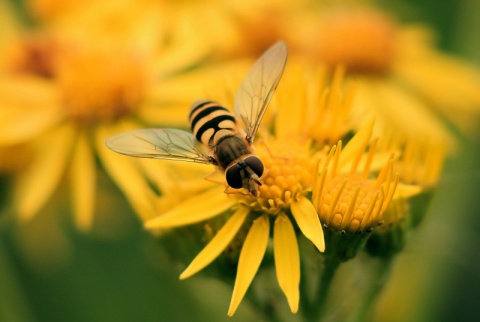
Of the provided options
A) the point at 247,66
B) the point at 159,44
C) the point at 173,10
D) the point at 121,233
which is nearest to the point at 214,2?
the point at 173,10

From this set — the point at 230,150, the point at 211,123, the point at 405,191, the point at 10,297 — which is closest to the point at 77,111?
the point at 10,297

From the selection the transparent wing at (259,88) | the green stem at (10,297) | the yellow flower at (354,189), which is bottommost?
the green stem at (10,297)

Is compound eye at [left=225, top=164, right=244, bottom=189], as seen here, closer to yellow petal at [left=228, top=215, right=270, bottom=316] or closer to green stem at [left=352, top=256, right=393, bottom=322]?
yellow petal at [left=228, top=215, right=270, bottom=316]

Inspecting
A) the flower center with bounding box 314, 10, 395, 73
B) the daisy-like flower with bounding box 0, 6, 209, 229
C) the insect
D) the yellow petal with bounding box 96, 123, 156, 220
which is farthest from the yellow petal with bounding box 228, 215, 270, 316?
the flower center with bounding box 314, 10, 395, 73

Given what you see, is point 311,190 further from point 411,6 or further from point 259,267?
point 411,6

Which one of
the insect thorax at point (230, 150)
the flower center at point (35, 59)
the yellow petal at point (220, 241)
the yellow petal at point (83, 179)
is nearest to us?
the yellow petal at point (220, 241)

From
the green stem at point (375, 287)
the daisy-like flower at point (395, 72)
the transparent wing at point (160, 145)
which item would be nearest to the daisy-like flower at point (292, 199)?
the transparent wing at point (160, 145)

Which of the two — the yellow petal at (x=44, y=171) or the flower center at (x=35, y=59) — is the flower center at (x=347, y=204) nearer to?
the yellow petal at (x=44, y=171)

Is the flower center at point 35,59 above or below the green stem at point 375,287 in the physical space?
above
